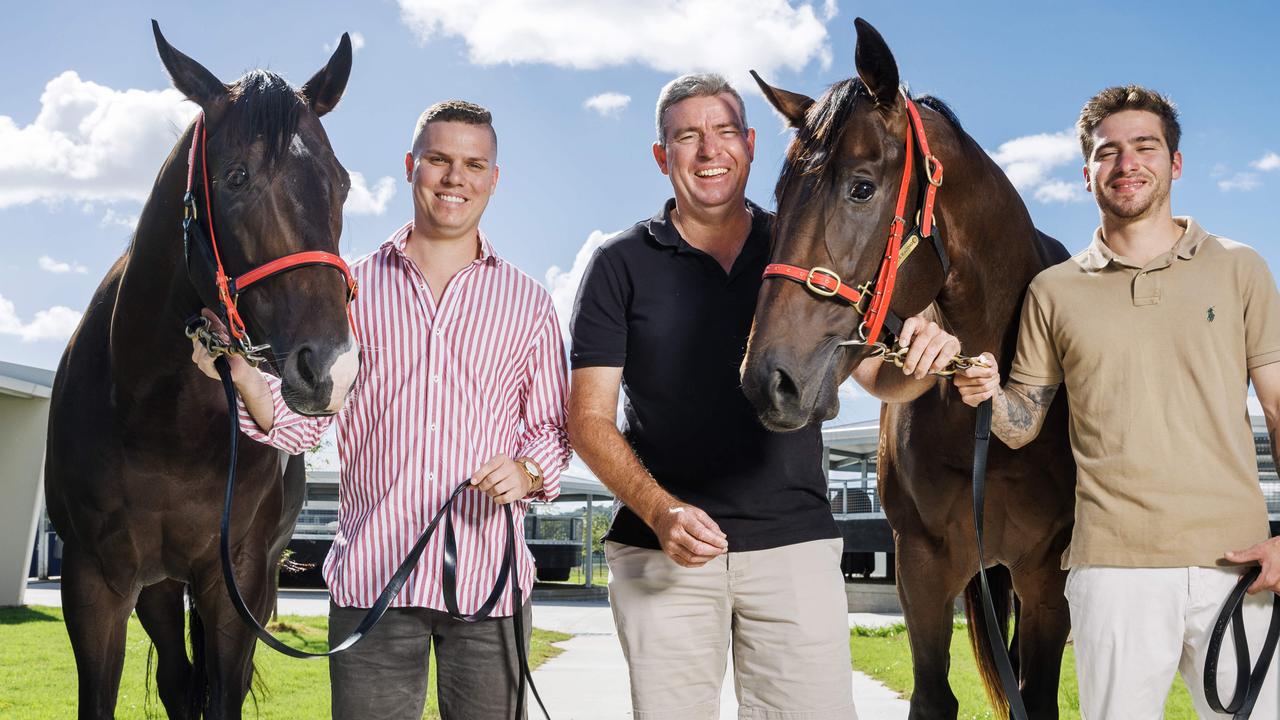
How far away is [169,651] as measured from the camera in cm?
471

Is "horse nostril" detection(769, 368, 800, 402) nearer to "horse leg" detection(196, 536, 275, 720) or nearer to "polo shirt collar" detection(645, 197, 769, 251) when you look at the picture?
"polo shirt collar" detection(645, 197, 769, 251)

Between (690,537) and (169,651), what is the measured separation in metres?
3.53

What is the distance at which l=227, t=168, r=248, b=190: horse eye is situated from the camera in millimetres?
2645

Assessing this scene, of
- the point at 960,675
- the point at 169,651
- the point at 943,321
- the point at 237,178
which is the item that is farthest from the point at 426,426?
the point at 960,675

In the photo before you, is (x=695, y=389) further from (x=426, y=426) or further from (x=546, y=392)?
(x=426, y=426)

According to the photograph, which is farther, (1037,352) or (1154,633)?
(1037,352)

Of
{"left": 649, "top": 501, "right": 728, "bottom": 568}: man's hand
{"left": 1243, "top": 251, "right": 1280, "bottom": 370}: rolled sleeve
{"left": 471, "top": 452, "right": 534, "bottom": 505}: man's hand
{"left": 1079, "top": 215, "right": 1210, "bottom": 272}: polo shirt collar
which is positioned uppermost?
{"left": 1079, "top": 215, "right": 1210, "bottom": 272}: polo shirt collar

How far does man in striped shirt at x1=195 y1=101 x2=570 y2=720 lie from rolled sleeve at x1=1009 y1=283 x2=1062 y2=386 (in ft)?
4.35

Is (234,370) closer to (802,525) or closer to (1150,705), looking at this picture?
(802,525)

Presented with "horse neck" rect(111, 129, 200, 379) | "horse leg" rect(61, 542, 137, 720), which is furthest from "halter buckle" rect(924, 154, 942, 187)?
"horse leg" rect(61, 542, 137, 720)

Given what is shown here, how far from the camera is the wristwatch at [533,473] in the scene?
2.53m

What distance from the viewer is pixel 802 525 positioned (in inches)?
103

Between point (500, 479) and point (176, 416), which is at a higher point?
point (176, 416)

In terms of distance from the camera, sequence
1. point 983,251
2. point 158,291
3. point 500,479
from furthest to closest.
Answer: point 158,291 → point 983,251 → point 500,479
